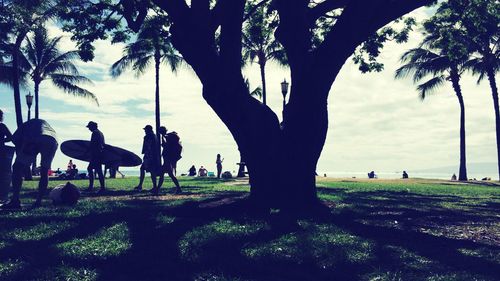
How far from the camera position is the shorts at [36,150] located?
7.71m

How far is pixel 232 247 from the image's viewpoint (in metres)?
5.00

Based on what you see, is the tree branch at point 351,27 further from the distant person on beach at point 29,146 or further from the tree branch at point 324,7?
the distant person on beach at point 29,146

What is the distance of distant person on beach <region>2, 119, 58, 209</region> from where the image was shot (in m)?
7.70

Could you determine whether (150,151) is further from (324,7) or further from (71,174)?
(71,174)

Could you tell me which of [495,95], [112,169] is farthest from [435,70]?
[112,169]

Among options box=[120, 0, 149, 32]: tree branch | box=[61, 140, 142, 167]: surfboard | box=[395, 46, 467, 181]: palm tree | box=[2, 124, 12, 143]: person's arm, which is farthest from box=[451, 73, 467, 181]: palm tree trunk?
box=[2, 124, 12, 143]: person's arm

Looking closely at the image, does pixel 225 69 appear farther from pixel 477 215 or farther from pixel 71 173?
pixel 71 173

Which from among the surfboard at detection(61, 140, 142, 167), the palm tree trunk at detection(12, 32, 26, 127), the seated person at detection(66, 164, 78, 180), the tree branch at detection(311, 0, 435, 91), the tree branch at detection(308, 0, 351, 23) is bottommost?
the seated person at detection(66, 164, 78, 180)

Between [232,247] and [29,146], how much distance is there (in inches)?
191

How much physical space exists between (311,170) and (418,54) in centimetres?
3069

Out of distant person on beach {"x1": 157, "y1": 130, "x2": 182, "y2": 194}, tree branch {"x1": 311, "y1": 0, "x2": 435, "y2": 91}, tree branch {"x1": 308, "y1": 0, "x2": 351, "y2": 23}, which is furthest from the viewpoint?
distant person on beach {"x1": 157, "y1": 130, "x2": 182, "y2": 194}

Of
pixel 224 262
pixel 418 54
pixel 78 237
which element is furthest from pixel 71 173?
pixel 418 54

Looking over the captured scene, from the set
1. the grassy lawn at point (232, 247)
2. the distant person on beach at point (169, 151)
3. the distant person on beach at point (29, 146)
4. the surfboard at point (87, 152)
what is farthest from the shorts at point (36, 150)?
the surfboard at point (87, 152)

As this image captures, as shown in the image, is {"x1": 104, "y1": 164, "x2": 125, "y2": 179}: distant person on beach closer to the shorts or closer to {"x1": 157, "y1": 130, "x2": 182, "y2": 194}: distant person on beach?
{"x1": 157, "y1": 130, "x2": 182, "y2": 194}: distant person on beach
